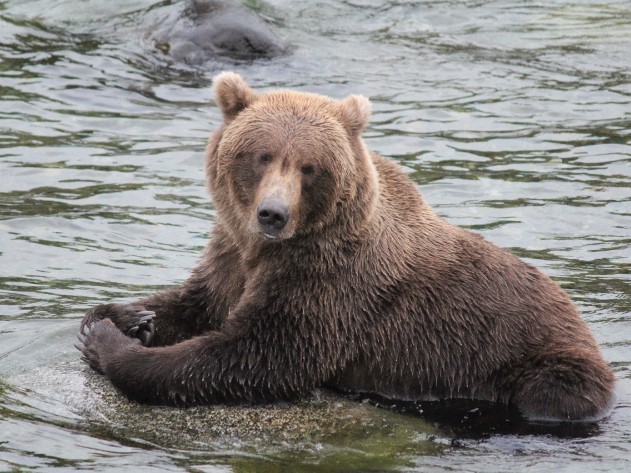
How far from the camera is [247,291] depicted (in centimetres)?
729

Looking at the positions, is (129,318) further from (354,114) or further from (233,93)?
(354,114)

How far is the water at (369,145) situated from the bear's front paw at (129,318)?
401mm

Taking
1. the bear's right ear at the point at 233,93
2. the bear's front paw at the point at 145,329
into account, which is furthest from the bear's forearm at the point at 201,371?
the bear's right ear at the point at 233,93

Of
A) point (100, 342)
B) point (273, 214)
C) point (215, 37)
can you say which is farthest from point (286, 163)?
point (215, 37)

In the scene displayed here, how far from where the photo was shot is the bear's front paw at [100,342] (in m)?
7.23

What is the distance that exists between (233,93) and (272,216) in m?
1.03

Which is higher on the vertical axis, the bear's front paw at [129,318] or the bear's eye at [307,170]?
the bear's eye at [307,170]

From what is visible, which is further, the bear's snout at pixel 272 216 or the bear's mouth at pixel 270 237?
the bear's mouth at pixel 270 237

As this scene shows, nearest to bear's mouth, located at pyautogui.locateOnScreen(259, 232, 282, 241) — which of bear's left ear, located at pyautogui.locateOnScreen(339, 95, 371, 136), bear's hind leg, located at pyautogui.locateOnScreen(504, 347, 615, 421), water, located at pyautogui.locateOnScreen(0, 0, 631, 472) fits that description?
bear's left ear, located at pyautogui.locateOnScreen(339, 95, 371, 136)

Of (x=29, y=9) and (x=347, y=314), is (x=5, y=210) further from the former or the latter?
(x=29, y=9)

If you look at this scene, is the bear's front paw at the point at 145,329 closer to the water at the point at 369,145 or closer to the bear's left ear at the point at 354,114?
the water at the point at 369,145

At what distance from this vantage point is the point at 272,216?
264 inches

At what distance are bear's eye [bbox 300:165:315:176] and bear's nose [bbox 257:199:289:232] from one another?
34 centimetres

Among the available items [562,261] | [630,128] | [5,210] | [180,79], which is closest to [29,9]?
[180,79]
